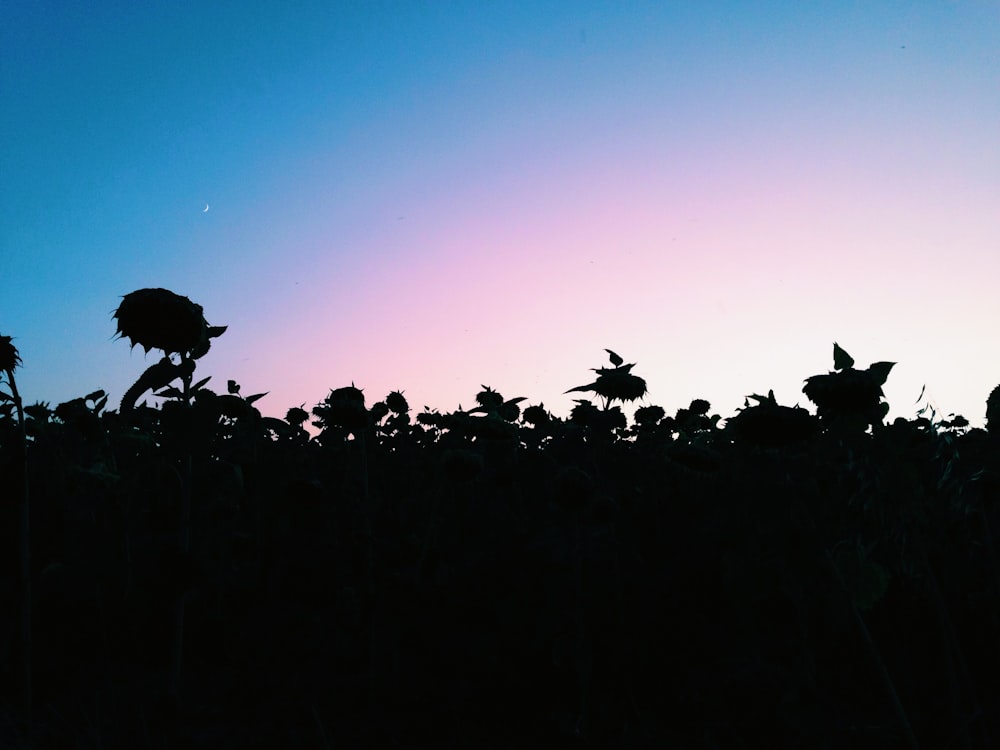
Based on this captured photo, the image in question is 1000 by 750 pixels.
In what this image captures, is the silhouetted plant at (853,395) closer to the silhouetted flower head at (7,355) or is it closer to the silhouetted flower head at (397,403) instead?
the silhouetted flower head at (7,355)

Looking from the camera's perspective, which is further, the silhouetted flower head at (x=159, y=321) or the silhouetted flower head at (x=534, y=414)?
the silhouetted flower head at (x=534, y=414)

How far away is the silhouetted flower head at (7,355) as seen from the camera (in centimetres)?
298

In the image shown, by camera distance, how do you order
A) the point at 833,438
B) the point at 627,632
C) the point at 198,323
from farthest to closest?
the point at 627,632, the point at 198,323, the point at 833,438

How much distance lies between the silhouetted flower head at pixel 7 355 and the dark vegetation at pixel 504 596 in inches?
0.4

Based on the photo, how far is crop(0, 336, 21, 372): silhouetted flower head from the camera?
9.77 ft

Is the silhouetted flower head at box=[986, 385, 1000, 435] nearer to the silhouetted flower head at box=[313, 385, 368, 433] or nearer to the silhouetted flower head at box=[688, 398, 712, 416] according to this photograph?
the silhouetted flower head at box=[313, 385, 368, 433]

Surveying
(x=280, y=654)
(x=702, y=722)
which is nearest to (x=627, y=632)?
(x=702, y=722)

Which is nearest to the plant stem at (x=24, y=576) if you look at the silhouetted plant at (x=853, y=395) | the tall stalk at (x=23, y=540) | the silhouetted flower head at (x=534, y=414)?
the tall stalk at (x=23, y=540)

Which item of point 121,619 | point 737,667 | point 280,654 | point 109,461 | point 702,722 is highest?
point 109,461

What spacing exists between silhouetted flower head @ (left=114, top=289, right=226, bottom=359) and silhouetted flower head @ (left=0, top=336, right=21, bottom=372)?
63 centimetres

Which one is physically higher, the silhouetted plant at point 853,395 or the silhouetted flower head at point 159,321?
the silhouetted flower head at point 159,321

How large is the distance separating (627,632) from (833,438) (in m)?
1.57

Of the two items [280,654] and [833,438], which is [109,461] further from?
[833,438]

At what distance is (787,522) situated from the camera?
2793mm
